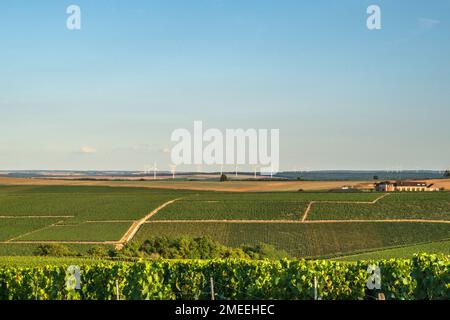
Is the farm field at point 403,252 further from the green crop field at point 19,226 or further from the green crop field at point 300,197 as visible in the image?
the green crop field at point 19,226

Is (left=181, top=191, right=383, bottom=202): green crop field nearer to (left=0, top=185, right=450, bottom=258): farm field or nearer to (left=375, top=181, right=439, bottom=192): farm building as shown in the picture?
(left=0, top=185, right=450, bottom=258): farm field

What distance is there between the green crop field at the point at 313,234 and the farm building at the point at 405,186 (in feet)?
132

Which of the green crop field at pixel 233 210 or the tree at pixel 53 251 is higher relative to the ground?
the green crop field at pixel 233 210

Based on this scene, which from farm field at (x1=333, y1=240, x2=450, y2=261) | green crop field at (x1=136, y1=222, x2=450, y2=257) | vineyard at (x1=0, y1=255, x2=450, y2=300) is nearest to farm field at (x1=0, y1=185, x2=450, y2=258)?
green crop field at (x1=136, y1=222, x2=450, y2=257)

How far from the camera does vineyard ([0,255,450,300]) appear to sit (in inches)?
926

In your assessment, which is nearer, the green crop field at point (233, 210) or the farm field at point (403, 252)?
the farm field at point (403, 252)

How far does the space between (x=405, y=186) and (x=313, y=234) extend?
179 feet

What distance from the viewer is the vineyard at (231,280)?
23516mm

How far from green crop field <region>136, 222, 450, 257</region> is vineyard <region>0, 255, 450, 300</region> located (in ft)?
121

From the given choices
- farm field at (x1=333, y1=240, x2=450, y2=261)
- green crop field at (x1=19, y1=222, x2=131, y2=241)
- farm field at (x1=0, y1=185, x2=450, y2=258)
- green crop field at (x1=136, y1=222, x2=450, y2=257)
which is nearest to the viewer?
farm field at (x1=333, y1=240, x2=450, y2=261)

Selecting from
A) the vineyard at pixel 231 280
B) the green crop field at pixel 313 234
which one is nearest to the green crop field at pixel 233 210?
the green crop field at pixel 313 234

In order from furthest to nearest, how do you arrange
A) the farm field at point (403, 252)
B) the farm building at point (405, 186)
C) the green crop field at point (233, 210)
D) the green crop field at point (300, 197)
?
the farm building at point (405, 186), the green crop field at point (300, 197), the green crop field at point (233, 210), the farm field at point (403, 252)

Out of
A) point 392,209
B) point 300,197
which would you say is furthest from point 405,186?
point 392,209
